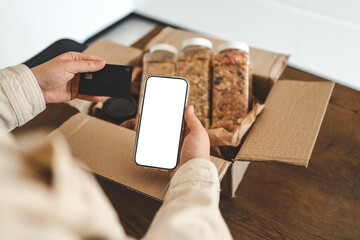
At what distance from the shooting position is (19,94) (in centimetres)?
60

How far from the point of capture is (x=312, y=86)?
0.74 meters

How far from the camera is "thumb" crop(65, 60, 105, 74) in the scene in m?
0.69

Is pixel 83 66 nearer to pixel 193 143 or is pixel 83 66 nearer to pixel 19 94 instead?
pixel 19 94

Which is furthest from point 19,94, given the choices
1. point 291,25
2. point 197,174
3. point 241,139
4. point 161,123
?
point 291,25

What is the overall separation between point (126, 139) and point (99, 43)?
18.8 inches

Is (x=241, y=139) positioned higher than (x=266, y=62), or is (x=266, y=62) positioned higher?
(x=266, y=62)

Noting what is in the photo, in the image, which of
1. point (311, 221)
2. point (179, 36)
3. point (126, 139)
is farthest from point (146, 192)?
point (179, 36)

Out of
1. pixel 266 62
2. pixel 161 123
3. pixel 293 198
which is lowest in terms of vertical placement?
pixel 293 198

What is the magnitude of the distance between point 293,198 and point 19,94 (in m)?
0.67

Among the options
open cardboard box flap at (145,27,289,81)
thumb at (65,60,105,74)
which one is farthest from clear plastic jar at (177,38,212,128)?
thumb at (65,60,105,74)

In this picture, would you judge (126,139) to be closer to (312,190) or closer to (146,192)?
(146,192)

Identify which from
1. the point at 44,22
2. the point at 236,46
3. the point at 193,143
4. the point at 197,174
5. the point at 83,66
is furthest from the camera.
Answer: the point at 44,22

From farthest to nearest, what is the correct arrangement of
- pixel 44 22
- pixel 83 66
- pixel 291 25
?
pixel 291 25, pixel 44 22, pixel 83 66

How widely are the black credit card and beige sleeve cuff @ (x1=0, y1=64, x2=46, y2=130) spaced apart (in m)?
0.12
